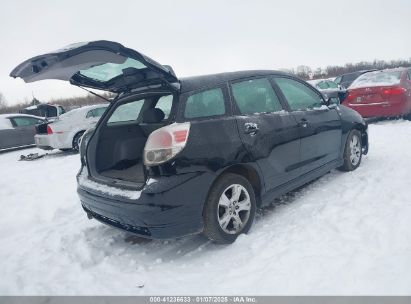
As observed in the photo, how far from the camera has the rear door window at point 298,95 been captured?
396 centimetres

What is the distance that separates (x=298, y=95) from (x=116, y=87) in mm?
2315

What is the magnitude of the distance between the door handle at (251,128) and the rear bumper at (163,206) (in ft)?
→ 2.16

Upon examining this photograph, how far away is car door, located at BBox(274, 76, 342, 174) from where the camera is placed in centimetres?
394

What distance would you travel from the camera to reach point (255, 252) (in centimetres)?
295

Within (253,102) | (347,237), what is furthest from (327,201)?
(253,102)

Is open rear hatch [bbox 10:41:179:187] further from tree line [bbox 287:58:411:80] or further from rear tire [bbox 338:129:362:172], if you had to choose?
tree line [bbox 287:58:411:80]

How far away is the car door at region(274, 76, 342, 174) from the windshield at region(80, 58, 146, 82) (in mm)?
1846

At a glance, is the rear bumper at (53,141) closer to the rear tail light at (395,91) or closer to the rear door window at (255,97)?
the rear door window at (255,97)

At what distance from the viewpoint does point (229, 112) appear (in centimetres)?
316

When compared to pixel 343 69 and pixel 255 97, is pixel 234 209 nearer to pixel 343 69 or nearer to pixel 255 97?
pixel 255 97

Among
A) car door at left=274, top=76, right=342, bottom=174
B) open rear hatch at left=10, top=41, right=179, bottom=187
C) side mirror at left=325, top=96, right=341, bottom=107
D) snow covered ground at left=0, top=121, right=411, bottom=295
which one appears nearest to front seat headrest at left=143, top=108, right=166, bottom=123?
open rear hatch at left=10, top=41, right=179, bottom=187

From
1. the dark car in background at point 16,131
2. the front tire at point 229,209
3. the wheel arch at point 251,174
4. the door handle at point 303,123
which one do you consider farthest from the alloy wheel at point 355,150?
the dark car in background at point 16,131

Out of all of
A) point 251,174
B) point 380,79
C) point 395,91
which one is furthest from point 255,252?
point 380,79

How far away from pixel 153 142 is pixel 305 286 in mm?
1650
